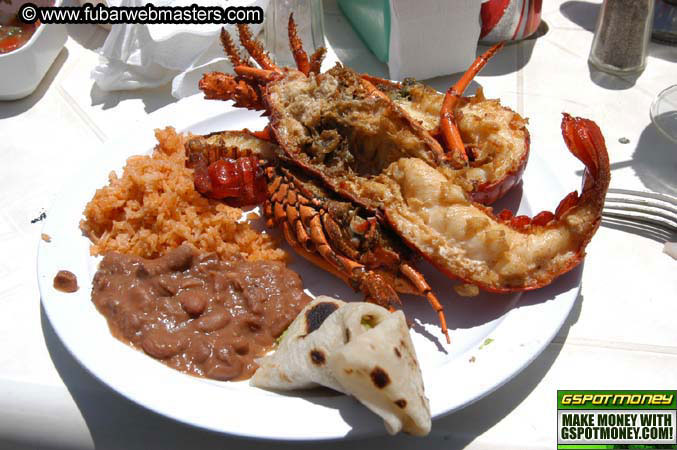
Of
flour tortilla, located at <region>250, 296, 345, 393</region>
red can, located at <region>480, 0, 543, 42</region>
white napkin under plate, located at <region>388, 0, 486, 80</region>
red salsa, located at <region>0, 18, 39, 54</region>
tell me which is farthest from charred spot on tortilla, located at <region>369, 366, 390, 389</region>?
red salsa, located at <region>0, 18, 39, 54</region>

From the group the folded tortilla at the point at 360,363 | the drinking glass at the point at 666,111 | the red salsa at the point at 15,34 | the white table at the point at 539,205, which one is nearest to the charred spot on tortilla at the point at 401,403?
the folded tortilla at the point at 360,363

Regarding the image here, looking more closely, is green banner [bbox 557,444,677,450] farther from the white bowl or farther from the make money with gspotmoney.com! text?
the white bowl

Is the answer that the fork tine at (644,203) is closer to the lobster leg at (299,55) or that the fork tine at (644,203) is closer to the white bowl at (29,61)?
the lobster leg at (299,55)

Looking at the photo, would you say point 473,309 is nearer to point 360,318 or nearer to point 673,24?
point 360,318

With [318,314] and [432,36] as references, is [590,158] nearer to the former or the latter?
[318,314]

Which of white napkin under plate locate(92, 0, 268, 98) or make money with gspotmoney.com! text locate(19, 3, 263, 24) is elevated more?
make money with gspotmoney.com! text locate(19, 3, 263, 24)

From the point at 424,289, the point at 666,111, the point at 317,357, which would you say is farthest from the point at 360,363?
the point at 666,111
